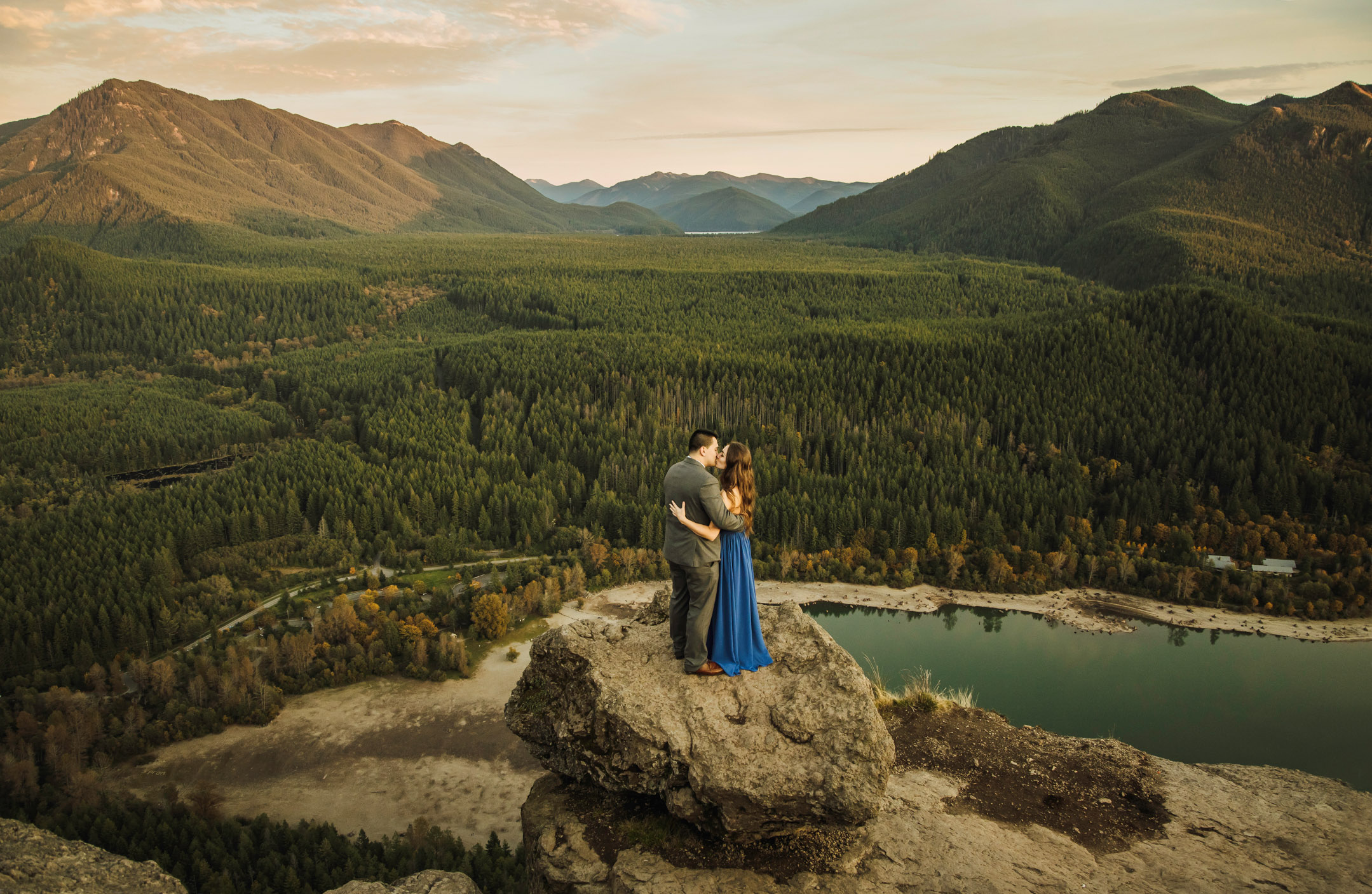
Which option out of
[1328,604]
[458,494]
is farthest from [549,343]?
[1328,604]

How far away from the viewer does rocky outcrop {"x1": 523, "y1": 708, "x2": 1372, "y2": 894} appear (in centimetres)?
1892

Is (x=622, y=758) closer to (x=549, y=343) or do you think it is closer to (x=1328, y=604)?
(x=1328, y=604)

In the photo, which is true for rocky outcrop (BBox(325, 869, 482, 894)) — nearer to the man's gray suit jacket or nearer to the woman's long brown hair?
the man's gray suit jacket

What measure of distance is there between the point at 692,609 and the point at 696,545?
161cm

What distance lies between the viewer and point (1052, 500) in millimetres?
96375

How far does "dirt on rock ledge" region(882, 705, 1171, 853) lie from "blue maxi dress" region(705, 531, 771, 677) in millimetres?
6777

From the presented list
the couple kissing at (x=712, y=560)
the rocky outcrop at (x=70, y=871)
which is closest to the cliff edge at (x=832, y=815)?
the couple kissing at (x=712, y=560)

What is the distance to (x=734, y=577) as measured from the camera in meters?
19.2

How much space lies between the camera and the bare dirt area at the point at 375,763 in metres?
51.4

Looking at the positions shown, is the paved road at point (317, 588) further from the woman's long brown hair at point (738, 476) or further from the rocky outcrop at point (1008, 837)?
the woman's long brown hair at point (738, 476)

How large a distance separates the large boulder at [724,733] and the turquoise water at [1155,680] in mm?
34365

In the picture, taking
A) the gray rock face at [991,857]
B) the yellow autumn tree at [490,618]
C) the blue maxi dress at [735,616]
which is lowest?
the yellow autumn tree at [490,618]

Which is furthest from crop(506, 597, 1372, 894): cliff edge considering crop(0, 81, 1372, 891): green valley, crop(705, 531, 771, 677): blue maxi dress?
crop(0, 81, 1372, 891): green valley

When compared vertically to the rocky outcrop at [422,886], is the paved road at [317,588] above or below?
below
